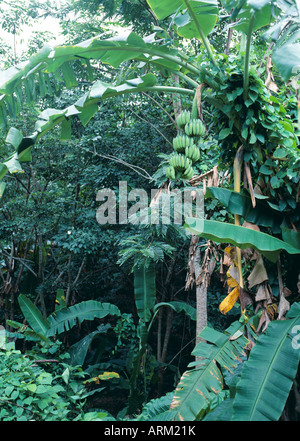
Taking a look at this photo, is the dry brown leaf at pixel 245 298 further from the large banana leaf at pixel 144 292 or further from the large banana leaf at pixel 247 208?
the large banana leaf at pixel 144 292

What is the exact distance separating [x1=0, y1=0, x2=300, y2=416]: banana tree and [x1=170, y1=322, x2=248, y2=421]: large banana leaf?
37 cm

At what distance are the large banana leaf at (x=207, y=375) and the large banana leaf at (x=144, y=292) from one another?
144cm

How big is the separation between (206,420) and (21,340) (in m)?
3.71

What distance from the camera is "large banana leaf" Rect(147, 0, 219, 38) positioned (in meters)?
2.26

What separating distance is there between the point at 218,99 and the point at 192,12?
1.88ft

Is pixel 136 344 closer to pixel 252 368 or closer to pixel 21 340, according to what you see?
pixel 21 340

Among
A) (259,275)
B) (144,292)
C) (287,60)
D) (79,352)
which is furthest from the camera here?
(79,352)

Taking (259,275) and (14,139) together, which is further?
(259,275)

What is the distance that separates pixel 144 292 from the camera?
13.2 feet

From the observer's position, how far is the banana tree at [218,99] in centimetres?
226

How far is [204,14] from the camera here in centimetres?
231

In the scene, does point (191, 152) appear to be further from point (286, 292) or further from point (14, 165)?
point (286, 292)

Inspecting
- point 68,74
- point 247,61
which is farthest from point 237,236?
point 68,74
